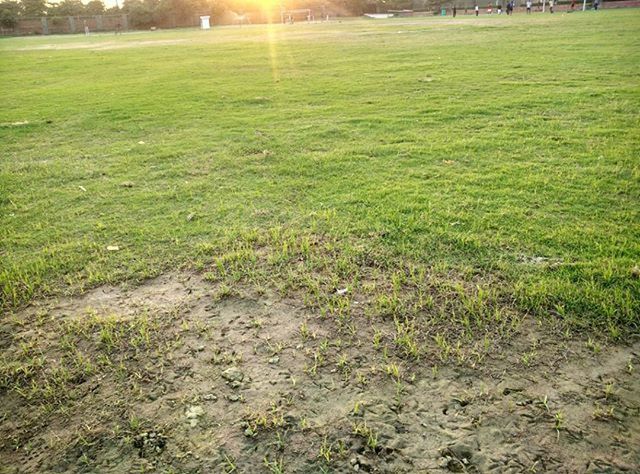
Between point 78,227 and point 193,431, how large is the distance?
3315mm

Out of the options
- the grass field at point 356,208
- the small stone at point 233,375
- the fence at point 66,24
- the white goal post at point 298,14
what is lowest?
the small stone at point 233,375

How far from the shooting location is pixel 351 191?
554 cm

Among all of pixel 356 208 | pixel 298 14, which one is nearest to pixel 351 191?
pixel 356 208

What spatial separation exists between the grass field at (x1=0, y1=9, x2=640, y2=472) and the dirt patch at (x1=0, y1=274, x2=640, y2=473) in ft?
0.22

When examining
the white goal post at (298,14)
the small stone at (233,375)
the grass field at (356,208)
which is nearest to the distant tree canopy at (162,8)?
the white goal post at (298,14)

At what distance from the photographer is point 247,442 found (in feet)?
8.23

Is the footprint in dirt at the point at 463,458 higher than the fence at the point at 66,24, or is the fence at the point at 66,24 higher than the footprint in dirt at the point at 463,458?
the fence at the point at 66,24

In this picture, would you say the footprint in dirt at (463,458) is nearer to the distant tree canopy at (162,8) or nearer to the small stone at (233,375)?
the small stone at (233,375)

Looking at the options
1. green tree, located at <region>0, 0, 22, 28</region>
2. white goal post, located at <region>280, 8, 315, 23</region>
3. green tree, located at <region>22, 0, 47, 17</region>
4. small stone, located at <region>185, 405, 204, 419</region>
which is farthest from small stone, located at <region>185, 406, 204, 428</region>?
green tree, located at <region>22, 0, 47, 17</region>

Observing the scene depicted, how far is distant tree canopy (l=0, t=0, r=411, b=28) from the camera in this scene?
7500cm

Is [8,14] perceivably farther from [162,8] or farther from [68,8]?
[162,8]

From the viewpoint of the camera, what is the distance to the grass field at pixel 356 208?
3.41m

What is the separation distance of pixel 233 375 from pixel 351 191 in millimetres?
3082

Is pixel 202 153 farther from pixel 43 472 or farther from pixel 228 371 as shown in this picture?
pixel 43 472
